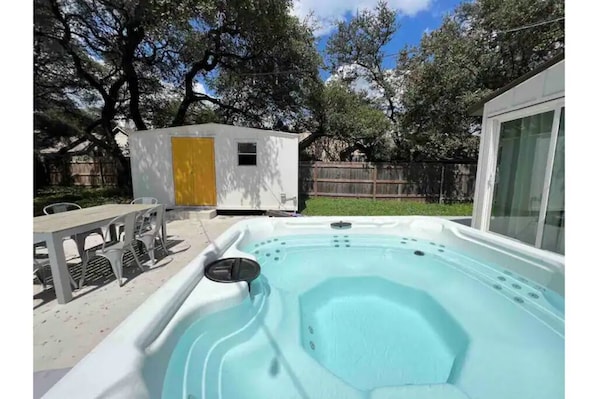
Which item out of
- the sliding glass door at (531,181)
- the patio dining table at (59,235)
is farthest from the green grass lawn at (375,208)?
the patio dining table at (59,235)

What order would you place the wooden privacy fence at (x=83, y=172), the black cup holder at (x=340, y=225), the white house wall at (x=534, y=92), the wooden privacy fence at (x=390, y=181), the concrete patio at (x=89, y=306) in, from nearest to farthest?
the concrete patio at (x=89, y=306) → the white house wall at (x=534, y=92) → the black cup holder at (x=340, y=225) → the wooden privacy fence at (x=390, y=181) → the wooden privacy fence at (x=83, y=172)

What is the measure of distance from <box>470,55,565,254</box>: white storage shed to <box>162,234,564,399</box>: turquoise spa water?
99 centimetres

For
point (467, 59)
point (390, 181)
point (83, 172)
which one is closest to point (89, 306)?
point (390, 181)

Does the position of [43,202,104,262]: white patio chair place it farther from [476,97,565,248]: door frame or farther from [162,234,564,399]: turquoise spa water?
[476,97,565,248]: door frame

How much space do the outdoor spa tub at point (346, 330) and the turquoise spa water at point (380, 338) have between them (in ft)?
0.04

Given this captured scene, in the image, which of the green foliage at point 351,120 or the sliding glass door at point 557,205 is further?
the green foliage at point 351,120

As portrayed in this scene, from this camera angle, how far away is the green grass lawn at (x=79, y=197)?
9091 millimetres

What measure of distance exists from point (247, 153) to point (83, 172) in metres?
10.2

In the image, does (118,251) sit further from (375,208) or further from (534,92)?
(375,208)

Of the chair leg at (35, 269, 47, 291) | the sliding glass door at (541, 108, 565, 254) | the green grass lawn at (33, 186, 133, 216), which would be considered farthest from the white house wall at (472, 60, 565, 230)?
the green grass lawn at (33, 186, 133, 216)

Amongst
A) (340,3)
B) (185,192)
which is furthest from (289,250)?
(340,3)

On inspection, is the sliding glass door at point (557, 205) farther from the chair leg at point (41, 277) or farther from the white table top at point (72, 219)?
the chair leg at point (41, 277)

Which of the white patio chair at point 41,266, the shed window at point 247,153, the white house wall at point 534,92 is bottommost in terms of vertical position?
the white patio chair at point 41,266

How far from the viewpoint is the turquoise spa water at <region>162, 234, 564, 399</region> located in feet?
6.70
